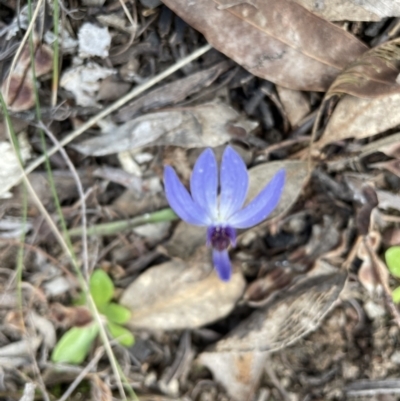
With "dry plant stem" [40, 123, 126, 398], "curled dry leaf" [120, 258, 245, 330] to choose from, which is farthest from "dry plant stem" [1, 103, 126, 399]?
"curled dry leaf" [120, 258, 245, 330]

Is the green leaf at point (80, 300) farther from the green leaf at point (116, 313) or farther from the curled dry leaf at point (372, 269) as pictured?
the curled dry leaf at point (372, 269)

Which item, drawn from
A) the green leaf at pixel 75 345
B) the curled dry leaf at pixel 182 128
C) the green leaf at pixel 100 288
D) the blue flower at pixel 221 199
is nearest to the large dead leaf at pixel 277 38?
the curled dry leaf at pixel 182 128

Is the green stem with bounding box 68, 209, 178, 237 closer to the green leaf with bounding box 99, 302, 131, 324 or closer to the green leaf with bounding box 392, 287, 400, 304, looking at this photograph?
the green leaf with bounding box 99, 302, 131, 324

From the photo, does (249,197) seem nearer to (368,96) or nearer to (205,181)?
(205,181)

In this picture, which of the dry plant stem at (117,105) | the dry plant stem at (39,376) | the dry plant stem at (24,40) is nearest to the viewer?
the dry plant stem at (24,40)

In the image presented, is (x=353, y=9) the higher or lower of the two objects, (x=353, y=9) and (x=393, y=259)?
the higher

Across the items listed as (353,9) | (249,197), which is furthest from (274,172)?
(353,9)

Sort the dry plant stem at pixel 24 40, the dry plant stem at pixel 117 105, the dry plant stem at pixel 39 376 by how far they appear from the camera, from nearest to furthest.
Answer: the dry plant stem at pixel 24 40, the dry plant stem at pixel 117 105, the dry plant stem at pixel 39 376
